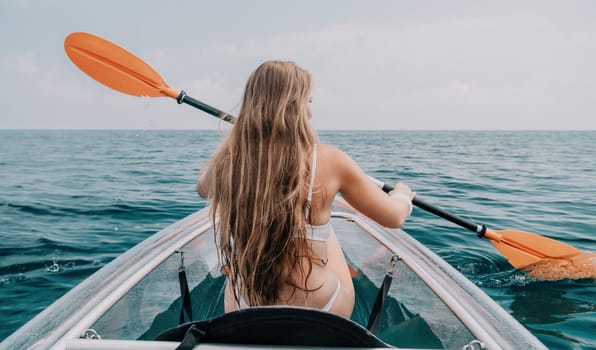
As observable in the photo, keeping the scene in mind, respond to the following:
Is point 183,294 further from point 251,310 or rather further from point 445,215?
point 445,215

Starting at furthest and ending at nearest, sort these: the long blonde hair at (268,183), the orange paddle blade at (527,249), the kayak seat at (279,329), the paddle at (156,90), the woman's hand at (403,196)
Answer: the orange paddle blade at (527,249) → the paddle at (156,90) → the woman's hand at (403,196) → the long blonde hair at (268,183) → the kayak seat at (279,329)

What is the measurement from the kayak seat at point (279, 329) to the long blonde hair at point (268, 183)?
377mm

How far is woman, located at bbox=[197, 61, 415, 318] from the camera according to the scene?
4.74ft

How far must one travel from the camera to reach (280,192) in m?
1.45

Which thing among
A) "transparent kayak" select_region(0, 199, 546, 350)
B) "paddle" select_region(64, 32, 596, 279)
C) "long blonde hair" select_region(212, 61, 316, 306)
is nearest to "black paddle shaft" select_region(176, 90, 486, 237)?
"paddle" select_region(64, 32, 596, 279)

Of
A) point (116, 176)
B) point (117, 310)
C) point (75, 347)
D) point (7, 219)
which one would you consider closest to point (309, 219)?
point (75, 347)

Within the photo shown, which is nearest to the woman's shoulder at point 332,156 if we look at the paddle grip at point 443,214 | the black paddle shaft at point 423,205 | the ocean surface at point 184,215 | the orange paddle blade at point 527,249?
the paddle grip at point 443,214

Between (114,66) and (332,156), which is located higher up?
(114,66)

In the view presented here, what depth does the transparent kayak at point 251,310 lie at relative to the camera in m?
1.13

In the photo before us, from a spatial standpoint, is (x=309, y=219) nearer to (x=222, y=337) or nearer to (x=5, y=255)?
(x=222, y=337)

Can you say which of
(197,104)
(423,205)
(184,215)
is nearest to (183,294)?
(197,104)

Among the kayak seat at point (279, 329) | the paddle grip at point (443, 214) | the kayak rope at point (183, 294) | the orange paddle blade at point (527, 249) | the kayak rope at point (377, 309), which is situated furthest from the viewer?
the orange paddle blade at point (527, 249)

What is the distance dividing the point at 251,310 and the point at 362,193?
632mm

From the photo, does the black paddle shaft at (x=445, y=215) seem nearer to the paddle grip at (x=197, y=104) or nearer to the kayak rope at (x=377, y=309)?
the kayak rope at (x=377, y=309)
